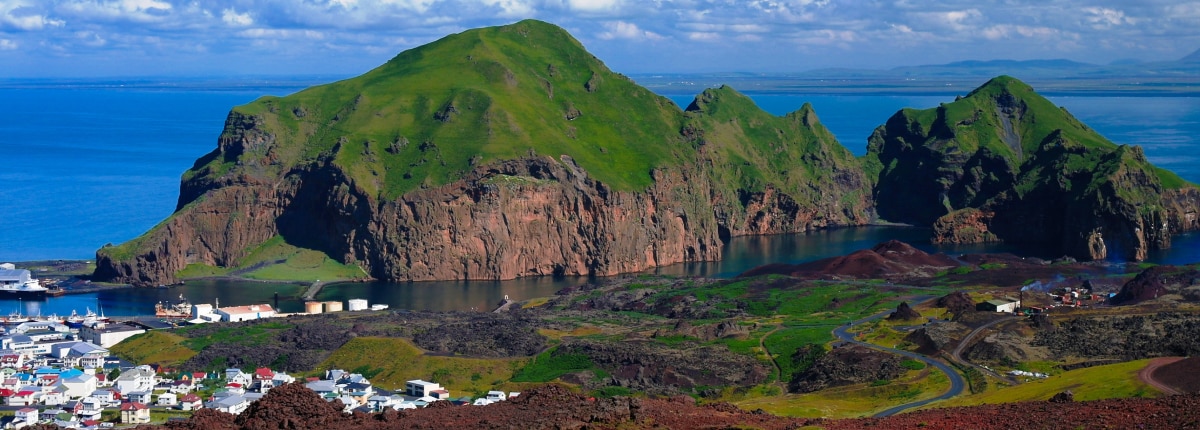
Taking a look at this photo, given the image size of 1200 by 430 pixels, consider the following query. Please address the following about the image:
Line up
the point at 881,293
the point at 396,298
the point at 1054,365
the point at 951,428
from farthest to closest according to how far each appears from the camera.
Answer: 1. the point at 396,298
2. the point at 881,293
3. the point at 1054,365
4. the point at 951,428

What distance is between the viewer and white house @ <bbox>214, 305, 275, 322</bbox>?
157 meters

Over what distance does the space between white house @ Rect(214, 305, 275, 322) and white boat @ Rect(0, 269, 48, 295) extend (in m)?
32.0

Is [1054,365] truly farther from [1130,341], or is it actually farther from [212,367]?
[212,367]

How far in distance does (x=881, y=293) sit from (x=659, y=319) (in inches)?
933

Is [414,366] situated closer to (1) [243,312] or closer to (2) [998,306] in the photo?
(1) [243,312]

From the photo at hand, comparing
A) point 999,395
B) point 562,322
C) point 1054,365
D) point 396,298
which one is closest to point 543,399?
point 999,395

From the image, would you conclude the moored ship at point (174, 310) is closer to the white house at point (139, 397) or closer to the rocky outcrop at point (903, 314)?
the white house at point (139, 397)

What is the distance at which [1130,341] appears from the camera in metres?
108

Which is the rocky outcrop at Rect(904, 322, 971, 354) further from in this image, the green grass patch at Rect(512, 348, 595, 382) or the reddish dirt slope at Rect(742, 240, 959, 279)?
the reddish dirt slope at Rect(742, 240, 959, 279)

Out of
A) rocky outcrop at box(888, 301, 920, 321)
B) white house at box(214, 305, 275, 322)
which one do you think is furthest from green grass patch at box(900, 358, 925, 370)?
white house at box(214, 305, 275, 322)

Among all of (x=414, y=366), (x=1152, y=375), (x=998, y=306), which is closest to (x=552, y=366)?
(x=414, y=366)

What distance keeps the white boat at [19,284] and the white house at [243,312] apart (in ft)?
105

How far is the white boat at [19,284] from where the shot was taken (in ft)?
584

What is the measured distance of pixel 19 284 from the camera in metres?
179
